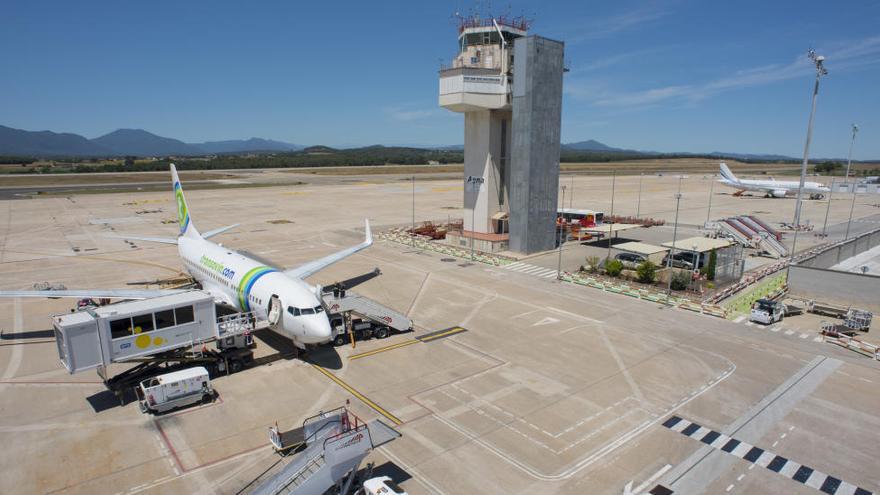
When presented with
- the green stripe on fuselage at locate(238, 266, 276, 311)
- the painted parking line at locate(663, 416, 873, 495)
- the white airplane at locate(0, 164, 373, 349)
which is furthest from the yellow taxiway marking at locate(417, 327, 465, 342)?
the painted parking line at locate(663, 416, 873, 495)

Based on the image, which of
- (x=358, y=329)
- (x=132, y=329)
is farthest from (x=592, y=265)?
(x=132, y=329)

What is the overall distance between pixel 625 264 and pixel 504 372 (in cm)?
3153

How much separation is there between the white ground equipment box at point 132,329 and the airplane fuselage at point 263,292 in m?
3.54

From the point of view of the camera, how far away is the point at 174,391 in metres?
24.8

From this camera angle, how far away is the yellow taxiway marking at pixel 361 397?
24219mm

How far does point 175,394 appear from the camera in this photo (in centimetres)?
2486

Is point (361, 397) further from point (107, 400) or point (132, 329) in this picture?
point (107, 400)

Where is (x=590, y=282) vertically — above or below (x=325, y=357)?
above

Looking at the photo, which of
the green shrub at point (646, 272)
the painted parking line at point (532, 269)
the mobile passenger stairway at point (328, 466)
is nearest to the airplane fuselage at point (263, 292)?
the mobile passenger stairway at point (328, 466)

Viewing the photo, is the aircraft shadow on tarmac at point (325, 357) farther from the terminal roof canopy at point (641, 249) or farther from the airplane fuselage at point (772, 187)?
the airplane fuselage at point (772, 187)

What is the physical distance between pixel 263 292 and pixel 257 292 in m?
0.80

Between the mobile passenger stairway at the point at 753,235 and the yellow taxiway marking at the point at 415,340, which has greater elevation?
the mobile passenger stairway at the point at 753,235

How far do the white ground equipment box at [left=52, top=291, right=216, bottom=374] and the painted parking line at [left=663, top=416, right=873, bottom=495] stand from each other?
25.5 metres

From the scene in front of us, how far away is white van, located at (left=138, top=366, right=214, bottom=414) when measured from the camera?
24.2m
